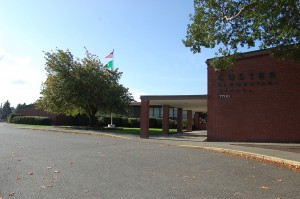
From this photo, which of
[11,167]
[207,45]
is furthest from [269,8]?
[11,167]

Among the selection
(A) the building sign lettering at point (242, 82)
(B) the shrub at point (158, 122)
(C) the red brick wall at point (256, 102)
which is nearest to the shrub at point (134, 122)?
(B) the shrub at point (158, 122)

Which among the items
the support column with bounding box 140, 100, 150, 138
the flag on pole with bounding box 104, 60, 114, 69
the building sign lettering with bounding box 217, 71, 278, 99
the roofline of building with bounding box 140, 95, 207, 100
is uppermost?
the flag on pole with bounding box 104, 60, 114, 69

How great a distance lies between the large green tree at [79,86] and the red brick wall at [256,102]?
50.4 ft

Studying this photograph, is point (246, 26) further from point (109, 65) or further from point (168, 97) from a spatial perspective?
point (109, 65)

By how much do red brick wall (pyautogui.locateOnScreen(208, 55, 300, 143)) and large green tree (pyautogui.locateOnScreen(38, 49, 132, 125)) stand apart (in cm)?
1536

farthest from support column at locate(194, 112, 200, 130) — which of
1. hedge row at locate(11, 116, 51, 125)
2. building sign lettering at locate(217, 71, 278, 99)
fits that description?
building sign lettering at locate(217, 71, 278, 99)

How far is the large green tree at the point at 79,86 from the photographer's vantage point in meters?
37.9

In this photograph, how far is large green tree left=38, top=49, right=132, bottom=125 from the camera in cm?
3788

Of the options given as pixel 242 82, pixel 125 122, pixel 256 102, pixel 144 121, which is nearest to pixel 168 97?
pixel 144 121

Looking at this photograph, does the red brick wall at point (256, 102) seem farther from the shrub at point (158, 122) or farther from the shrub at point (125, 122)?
the shrub at point (125, 122)

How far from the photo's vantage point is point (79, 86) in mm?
37938

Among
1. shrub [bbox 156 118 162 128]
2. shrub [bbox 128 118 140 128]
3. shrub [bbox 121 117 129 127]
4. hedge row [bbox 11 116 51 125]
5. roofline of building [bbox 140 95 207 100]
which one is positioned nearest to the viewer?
roofline of building [bbox 140 95 207 100]

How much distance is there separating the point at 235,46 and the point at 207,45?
1.26 meters

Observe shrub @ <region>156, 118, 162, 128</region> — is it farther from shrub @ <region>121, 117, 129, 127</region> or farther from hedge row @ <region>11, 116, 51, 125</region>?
hedge row @ <region>11, 116, 51, 125</region>
